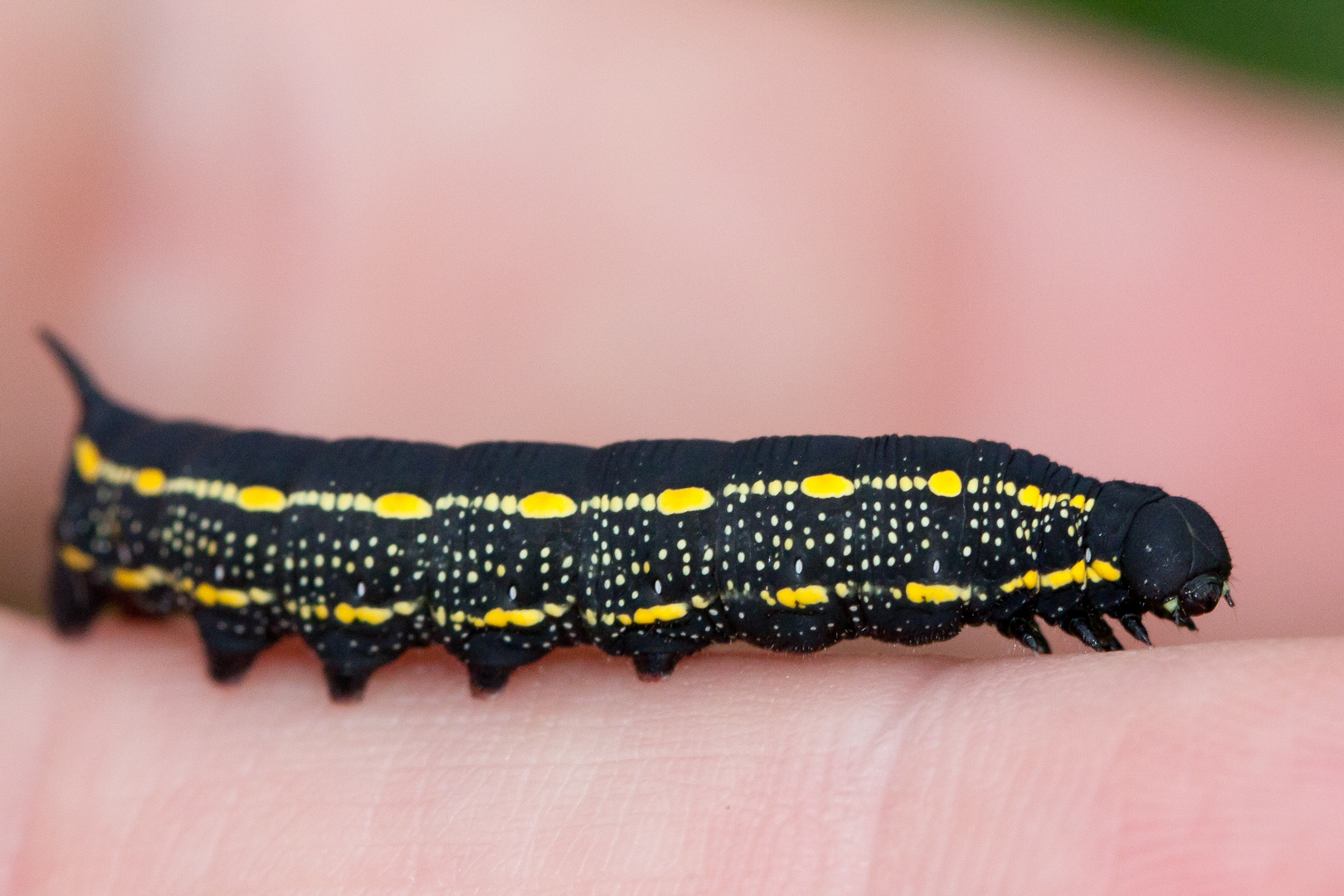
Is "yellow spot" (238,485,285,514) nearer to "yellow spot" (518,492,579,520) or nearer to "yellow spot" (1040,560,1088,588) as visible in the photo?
"yellow spot" (518,492,579,520)

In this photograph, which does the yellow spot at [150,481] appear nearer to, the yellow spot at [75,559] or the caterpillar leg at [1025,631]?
the yellow spot at [75,559]

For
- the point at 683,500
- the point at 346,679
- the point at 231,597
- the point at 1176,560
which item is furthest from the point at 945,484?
the point at 231,597

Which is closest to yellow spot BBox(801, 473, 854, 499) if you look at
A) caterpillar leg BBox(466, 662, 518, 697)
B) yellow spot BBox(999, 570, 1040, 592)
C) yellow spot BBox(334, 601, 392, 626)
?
yellow spot BBox(999, 570, 1040, 592)

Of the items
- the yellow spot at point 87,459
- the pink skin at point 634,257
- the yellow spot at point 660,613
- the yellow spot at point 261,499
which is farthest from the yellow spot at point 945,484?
the yellow spot at point 87,459

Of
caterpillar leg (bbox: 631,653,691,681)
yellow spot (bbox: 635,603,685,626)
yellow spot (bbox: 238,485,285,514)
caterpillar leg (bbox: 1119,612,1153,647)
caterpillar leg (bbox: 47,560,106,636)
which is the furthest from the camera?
caterpillar leg (bbox: 47,560,106,636)

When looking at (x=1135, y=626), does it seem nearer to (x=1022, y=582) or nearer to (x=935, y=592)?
(x=1022, y=582)

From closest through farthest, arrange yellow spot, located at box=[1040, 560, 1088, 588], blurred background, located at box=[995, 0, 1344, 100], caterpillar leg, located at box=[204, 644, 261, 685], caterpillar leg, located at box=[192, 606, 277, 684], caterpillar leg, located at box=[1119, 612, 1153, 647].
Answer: yellow spot, located at box=[1040, 560, 1088, 588] → caterpillar leg, located at box=[1119, 612, 1153, 647] → caterpillar leg, located at box=[192, 606, 277, 684] → caterpillar leg, located at box=[204, 644, 261, 685] → blurred background, located at box=[995, 0, 1344, 100]
